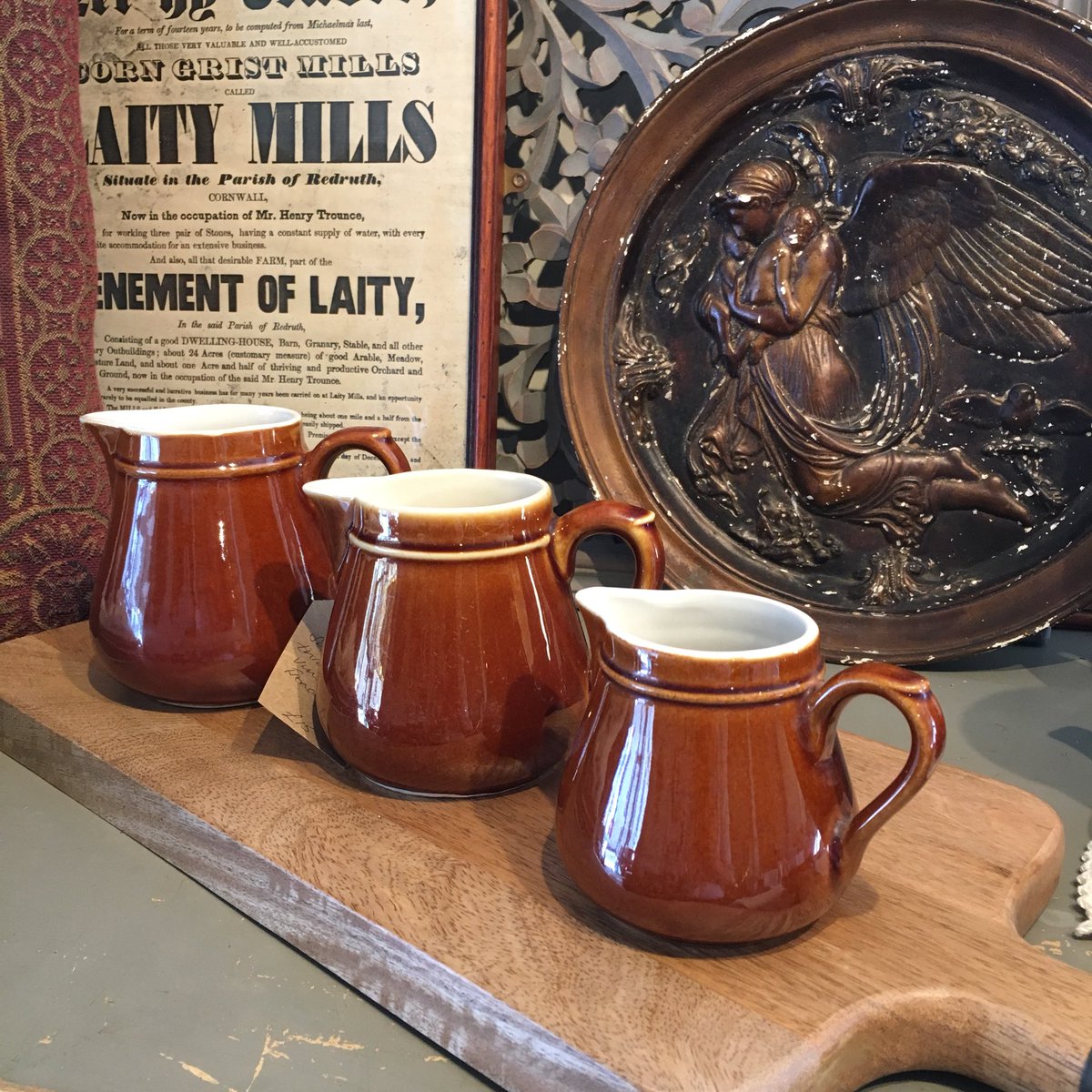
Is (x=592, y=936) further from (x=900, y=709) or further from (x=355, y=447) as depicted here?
(x=355, y=447)

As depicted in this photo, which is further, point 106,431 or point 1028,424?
point 1028,424

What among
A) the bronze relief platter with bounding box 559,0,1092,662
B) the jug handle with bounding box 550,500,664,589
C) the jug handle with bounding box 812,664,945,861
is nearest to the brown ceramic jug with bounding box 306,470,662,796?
the jug handle with bounding box 550,500,664,589

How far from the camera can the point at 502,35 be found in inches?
32.9

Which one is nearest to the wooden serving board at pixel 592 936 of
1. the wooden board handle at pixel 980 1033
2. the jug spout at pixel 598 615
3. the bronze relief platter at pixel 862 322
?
the wooden board handle at pixel 980 1033

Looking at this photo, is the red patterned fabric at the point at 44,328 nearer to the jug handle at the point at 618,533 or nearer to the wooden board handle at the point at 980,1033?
the jug handle at the point at 618,533

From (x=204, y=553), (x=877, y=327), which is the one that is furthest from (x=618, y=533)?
(x=877, y=327)

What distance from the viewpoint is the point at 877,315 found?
2.44ft

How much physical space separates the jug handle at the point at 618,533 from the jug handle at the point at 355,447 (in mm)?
123

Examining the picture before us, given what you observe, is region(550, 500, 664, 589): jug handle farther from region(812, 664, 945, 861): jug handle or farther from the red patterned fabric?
the red patterned fabric

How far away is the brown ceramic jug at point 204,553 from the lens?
57 centimetres

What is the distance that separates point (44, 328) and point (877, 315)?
562mm

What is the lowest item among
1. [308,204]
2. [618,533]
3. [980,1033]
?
[980,1033]

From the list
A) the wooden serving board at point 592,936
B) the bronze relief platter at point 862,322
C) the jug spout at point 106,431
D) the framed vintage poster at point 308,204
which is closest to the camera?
the wooden serving board at point 592,936

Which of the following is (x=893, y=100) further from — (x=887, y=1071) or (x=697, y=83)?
(x=887, y=1071)
